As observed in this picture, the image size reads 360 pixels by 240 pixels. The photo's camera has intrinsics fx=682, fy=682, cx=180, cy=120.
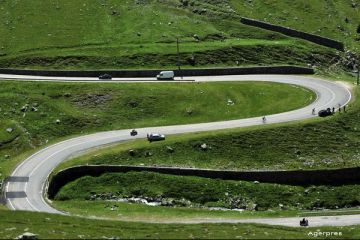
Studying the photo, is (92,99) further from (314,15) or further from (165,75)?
(314,15)

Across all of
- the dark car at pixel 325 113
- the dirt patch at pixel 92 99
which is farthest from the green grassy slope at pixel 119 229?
the dirt patch at pixel 92 99

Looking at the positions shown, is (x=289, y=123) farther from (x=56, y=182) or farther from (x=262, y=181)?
(x=56, y=182)

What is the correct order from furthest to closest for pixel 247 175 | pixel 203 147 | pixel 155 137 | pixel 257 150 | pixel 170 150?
pixel 155 137, pixel 257 150, pixel 203 147, pixel 170 150, pixel 247 175

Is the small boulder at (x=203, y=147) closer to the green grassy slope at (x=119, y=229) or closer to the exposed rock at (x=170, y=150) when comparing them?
the exposed rock at (x=170, y=150)

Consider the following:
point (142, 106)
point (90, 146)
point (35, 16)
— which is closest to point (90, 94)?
point (142, 106)

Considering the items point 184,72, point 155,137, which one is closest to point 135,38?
point 184,72

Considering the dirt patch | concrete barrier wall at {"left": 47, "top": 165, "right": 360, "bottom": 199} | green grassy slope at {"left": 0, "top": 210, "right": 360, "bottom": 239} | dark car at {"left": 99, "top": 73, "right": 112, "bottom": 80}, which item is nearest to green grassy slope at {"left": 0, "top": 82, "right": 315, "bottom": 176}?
the dirt patch
